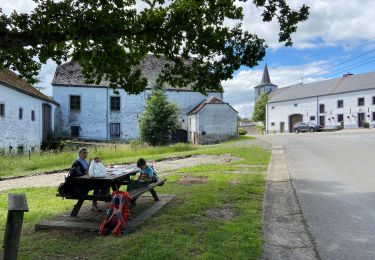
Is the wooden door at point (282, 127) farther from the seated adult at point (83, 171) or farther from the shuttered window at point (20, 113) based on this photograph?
the seated adult at point (83, 171)

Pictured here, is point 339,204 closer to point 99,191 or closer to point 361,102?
point 99,191

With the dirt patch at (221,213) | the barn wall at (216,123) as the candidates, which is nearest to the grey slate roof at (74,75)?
the barn wall at (216,123)

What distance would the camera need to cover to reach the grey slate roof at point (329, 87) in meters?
59.1

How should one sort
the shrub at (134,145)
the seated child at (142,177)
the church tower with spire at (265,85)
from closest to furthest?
the seated child at (142,177)
the shrub at (134,145)
the church tower with spire at (265,85)

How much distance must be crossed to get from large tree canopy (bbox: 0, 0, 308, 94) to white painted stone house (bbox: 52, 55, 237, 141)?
34.5 metres

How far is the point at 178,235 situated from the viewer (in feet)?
20.6

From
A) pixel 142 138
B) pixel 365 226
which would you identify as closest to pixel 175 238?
pixel 365 226

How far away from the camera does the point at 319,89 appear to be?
6644 cm

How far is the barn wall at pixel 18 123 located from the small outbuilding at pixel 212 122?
660 inches

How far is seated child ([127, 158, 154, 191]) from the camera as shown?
8570mm

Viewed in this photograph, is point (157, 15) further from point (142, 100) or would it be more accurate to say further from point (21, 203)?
point (142, 100)

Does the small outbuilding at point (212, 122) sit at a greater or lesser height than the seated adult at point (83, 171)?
greater

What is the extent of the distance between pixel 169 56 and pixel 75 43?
268 centimetres

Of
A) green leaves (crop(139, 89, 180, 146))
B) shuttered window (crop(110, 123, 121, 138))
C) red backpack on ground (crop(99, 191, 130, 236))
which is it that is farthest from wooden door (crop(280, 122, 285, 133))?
red backpack on ground (crop(99, 191, 130, 236))
